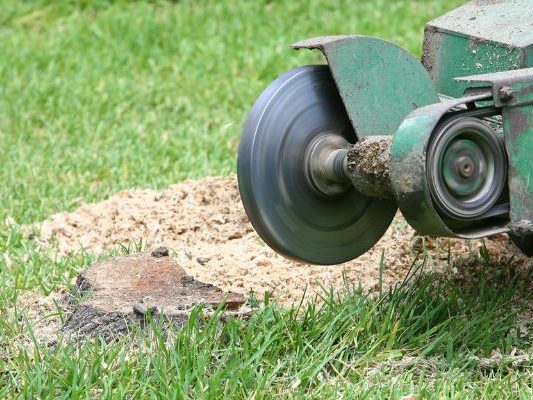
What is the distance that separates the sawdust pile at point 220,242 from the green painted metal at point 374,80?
705mm

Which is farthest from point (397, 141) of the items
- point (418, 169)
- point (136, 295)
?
point (136, 295)

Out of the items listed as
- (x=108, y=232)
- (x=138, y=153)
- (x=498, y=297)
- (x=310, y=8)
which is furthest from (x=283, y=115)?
(x=310, y=8)

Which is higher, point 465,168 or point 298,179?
point 465,168

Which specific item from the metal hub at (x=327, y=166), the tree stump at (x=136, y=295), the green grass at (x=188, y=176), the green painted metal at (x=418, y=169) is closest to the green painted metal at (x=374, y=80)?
the metal hub at (x=327, y=166)

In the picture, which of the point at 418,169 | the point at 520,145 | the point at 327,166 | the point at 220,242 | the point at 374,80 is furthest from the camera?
the point at 220,242

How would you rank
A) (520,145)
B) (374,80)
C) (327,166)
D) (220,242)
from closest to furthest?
(520,145) < (327,166) < (374,80) < (220,242)

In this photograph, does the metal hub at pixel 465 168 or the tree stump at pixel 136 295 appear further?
the tree stump at pixel 136 295

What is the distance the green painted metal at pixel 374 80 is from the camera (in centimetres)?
407

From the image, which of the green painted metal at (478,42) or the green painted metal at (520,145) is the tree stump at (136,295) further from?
the green painted metal at (478,42)

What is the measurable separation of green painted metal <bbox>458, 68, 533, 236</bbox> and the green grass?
0.49 metres

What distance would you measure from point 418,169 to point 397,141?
13cm

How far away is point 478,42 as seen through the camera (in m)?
4.20

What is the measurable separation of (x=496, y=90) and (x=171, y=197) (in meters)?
2.36

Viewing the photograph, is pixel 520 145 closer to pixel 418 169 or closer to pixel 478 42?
pixel 418 169
